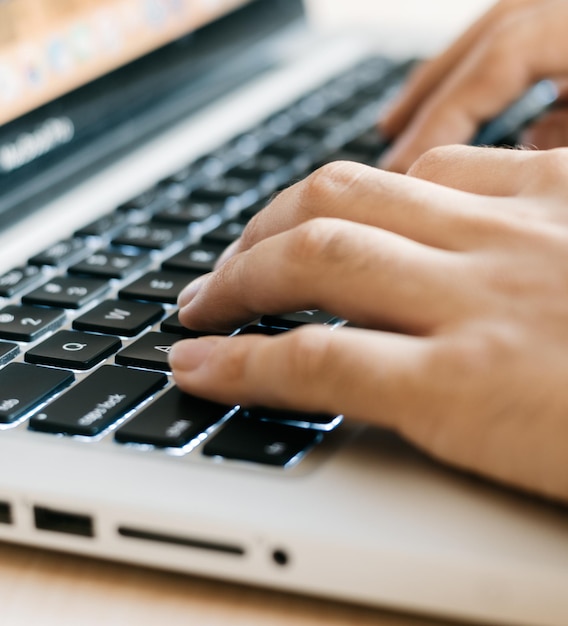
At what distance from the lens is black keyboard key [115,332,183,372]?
49 cm

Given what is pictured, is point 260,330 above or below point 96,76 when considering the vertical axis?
below

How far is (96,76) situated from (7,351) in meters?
0.42

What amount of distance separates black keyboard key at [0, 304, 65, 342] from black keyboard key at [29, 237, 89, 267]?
0.22 feet

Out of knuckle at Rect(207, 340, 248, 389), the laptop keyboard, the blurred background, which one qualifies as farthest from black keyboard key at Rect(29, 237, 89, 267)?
the blurred background

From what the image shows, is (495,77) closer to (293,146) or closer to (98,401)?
(293,146)

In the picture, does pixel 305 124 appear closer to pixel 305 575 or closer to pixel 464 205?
pixel 464 205

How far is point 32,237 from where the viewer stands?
685 mm

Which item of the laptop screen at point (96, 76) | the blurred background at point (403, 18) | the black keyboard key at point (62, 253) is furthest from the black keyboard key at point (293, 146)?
the blurred background at point (403, 18)

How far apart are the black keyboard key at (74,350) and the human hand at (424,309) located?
0.05 meters

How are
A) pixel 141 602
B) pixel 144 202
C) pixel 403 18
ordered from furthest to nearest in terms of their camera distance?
pixel 403 18 < pixel 144 202 < pixel 141 602

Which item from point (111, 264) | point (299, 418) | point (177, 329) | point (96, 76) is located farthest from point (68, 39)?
point (299, 418)

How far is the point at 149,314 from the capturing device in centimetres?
55

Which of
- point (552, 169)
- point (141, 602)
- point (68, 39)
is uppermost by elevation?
point (68, 39)

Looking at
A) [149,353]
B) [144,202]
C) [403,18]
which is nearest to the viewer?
[149,353]
